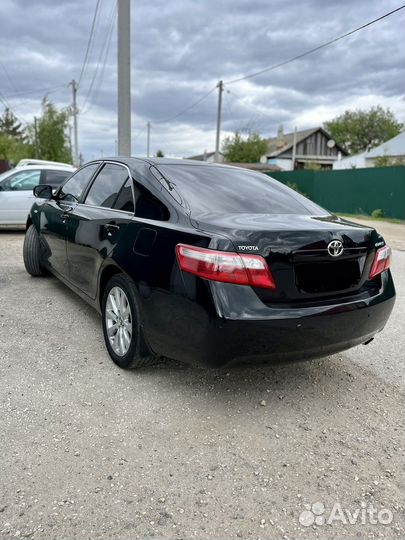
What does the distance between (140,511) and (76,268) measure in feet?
8.11

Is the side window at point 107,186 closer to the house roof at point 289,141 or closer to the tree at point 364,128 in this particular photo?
the house roof at point 289,141

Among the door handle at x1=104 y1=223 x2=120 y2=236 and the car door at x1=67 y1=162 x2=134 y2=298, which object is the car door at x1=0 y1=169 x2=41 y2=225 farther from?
the door handle at x1=104 y1=223 x2=120 y2=236

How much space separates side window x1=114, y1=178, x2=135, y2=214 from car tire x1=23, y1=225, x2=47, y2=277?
7.53ft

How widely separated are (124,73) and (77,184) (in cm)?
673

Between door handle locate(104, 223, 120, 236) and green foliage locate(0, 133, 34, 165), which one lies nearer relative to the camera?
door handle locate(104, 223, 120, 236)

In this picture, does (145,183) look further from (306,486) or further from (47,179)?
(47,179)

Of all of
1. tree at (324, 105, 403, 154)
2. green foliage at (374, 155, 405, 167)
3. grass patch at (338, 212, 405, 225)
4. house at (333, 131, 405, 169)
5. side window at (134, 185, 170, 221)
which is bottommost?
grass patch at (338, 212, 405, 225)

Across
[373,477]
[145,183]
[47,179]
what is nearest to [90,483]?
[373,477]

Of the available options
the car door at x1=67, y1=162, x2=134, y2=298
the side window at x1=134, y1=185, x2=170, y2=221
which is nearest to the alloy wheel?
the car door at x1=67, y1=162, x2=134, y2=298

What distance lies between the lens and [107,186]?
3801 mm

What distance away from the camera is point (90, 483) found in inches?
83.1

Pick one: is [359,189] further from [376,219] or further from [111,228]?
[111,228]

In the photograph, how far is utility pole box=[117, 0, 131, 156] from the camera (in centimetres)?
1003

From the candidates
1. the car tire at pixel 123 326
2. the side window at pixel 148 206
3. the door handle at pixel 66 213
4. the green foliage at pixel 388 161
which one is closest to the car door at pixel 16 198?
the door handle at pixel 66 213
